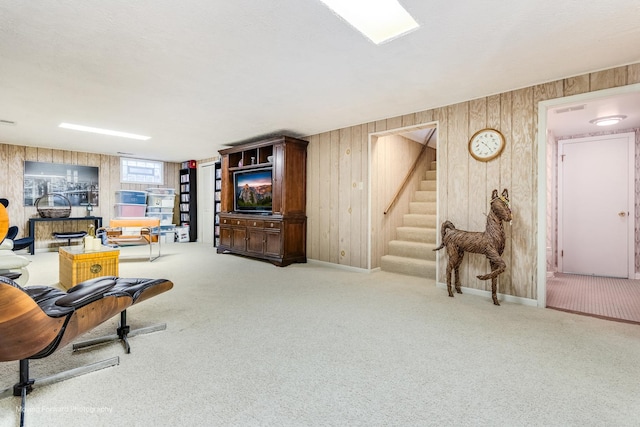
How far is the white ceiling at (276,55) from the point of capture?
2.00m

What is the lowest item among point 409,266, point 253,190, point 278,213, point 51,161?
point 409,266

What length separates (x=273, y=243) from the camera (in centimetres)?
523

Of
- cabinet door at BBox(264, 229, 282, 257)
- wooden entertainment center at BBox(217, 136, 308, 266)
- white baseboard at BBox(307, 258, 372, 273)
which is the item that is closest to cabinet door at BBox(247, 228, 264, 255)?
wooden entertainment center at BBox(217, 136, 308, 266)

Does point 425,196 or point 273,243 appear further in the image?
point 425,196

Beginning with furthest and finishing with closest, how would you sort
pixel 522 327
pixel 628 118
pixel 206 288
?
Result: 1. pixel 628 118
2. pixel 206 288
3. pixel 522 327

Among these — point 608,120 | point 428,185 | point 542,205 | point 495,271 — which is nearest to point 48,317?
point 495,271

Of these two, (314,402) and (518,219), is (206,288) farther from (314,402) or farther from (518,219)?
(518,219)

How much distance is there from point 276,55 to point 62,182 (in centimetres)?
711

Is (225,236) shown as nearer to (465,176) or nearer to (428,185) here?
(428,185)

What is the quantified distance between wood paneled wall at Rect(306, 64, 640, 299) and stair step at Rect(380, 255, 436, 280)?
0.17m

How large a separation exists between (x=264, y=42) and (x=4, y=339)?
93.1 inches

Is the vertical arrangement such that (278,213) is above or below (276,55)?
below

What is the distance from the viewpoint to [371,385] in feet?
5.62

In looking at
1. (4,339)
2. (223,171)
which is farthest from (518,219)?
(223,171)
